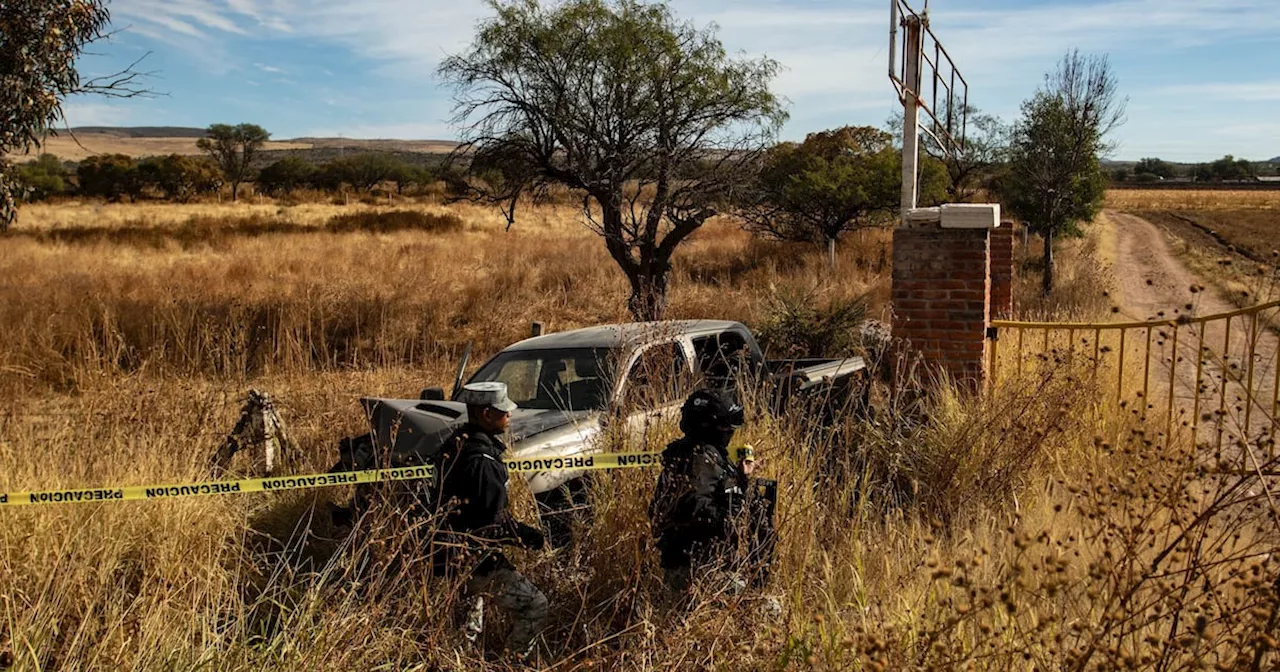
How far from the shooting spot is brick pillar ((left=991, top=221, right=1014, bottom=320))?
32.7 feet

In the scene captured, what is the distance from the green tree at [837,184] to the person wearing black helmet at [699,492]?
17774 millimetres

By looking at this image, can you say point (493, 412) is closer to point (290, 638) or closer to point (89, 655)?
point (290, 638)

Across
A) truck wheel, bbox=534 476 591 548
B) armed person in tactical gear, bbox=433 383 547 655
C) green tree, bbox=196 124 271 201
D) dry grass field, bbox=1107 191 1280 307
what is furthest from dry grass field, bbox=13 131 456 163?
armed person in tactical gear, bbox=433 383 547 655

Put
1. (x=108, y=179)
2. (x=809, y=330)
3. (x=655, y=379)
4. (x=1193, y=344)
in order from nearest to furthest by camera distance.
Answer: (x=655, y=379)
(x=1193, y=344)
(x=809, y=330)
(x=108, y=179)

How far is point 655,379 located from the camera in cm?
566

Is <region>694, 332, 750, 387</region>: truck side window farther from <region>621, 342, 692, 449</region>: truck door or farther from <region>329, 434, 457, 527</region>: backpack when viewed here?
<region>329, 434, 457, 527</region>: backpack

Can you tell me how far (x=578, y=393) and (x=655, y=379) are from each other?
26.0 inches

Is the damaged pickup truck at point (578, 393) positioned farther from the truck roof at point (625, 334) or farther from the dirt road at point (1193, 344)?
the dirt road at point (1193, 344)

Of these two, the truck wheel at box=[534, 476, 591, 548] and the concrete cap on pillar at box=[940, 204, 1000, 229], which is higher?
the concrete cap on pillar at box=[940, 204, 1000, 229]

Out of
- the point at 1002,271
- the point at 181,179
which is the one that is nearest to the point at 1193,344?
the point at 1002,271

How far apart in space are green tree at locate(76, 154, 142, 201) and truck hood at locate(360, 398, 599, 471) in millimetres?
56003

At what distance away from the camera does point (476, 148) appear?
579 inches

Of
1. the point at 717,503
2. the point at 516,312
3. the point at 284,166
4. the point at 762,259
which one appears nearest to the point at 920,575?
the point at 717,503

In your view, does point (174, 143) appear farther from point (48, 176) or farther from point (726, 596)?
point (726, 596)
